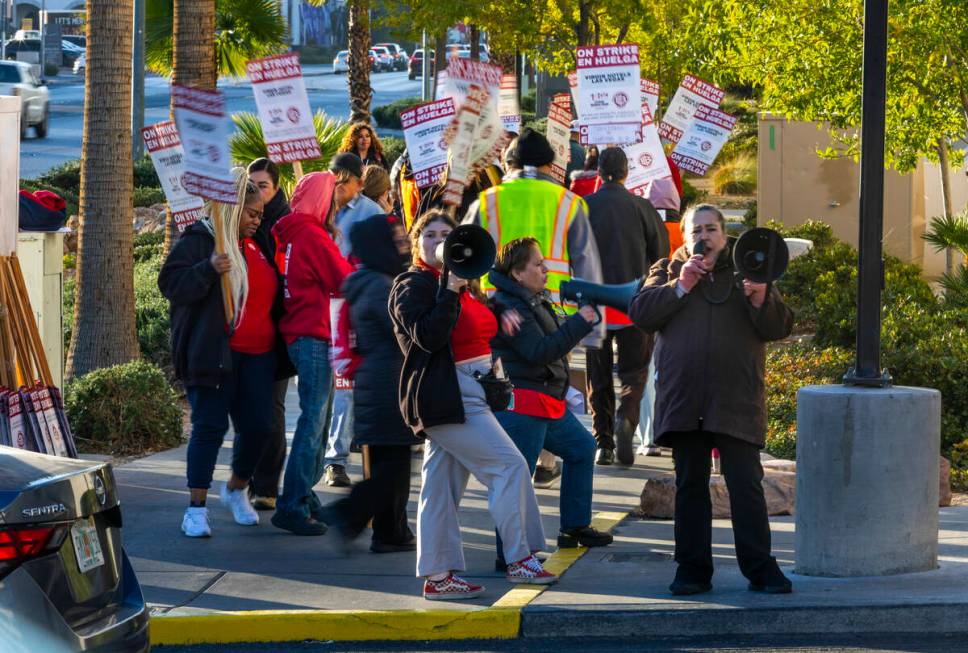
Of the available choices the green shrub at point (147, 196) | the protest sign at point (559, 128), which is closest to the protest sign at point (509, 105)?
the protest sign at point (559, 128)

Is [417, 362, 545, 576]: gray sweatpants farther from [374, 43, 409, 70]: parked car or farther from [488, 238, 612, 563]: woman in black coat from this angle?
[374, 43, 409, 70]: parked car

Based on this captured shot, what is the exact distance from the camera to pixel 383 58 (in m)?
79.4

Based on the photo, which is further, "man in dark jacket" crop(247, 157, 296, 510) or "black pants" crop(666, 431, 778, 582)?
"man in dark jacket" crop(247, 157, 296, 510)

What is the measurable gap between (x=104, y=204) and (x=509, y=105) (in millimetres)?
3498

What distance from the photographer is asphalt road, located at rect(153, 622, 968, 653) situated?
20.4 ft

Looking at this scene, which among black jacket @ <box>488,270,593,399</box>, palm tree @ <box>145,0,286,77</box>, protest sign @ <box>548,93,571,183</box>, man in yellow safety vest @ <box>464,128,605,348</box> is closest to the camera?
black jacket @ <box>488,270,593,399</box>

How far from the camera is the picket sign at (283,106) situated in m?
9.49

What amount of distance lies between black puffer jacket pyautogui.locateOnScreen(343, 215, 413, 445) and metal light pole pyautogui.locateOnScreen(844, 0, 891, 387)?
219cm

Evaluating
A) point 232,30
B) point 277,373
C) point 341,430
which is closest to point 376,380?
point 277,373

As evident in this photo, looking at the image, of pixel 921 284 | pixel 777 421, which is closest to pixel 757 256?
pixel 777 421

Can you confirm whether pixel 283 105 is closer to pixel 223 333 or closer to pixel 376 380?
pixel 223 333

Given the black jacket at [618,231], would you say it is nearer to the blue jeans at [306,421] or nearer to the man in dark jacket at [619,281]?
the man in dark jacket at [619,281]

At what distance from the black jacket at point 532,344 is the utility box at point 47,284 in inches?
173

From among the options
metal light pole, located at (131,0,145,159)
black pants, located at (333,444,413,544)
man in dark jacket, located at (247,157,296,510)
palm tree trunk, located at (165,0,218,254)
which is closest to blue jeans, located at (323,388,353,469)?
man in dark jacket, located at (247,157,296,510)
